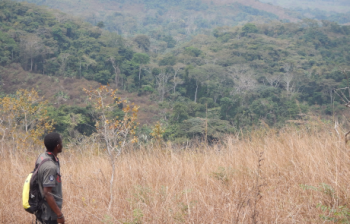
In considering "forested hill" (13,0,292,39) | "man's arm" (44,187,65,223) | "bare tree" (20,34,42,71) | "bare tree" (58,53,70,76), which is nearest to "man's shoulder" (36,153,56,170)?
"man's arm" (44,187,65,223)

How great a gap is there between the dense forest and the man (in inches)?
737

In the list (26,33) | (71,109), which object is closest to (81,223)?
(71,109)

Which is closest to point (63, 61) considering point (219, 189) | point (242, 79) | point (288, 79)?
point (242, 79)

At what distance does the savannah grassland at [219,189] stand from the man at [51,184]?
183mm

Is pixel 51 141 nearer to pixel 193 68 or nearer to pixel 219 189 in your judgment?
pixel 219 189

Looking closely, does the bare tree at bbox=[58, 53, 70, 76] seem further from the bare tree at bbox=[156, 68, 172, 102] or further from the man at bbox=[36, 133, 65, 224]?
the man at bbox=[36, 133, 65, 224]

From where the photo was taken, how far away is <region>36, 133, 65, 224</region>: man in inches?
72.6

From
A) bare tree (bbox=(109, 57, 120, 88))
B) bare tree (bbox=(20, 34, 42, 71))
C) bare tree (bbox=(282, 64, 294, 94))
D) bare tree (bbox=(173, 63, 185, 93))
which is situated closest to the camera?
bare tree (bbox=(282, 64, 294, 94))

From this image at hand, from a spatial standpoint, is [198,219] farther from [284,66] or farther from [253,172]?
[284,66]

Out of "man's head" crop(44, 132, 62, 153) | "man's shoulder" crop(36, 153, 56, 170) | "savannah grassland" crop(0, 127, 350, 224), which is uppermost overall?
"man's head" crop(44, 132, 62, 153)

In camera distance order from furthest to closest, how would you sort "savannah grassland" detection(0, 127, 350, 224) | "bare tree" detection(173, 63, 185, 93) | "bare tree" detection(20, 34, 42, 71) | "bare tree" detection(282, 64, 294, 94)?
"bare tree" detection(173, 63, 185, 93)
"bare tree" detection(20, 34, 42, 71)
"bare tree" detection(282, 64, 294, 94)
"savannah grassland" detection(0, 127, 350, 224)

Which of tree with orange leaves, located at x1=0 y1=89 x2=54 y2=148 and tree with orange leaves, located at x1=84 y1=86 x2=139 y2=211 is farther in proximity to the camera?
tree with orange leaves, located at x1=0 y1=89 x2=54 y2=148

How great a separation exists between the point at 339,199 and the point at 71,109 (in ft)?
70.4

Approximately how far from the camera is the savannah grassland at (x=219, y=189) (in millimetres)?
1776
